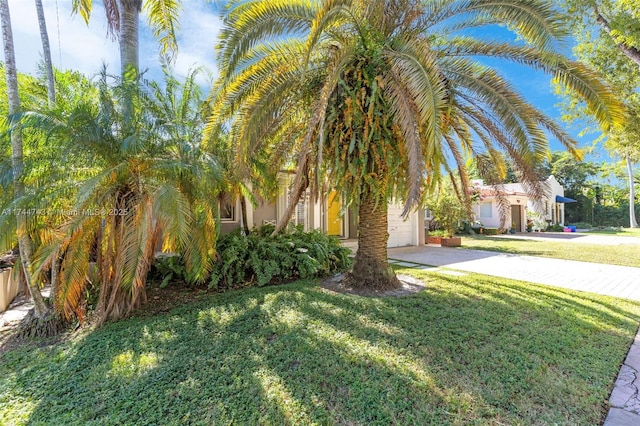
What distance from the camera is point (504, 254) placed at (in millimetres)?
12375

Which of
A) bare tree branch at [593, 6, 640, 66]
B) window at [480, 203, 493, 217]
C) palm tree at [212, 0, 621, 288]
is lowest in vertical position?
window at [480, 203, 493, 217]

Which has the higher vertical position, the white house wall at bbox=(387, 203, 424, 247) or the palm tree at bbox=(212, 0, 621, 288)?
the palm tree at bbox=(212, 0, 621, 288)

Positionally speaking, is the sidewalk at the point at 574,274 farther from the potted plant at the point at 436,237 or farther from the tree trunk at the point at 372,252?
the tree trunk at the point at 372,252

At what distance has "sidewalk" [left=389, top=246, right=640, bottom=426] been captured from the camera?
3.03 metres

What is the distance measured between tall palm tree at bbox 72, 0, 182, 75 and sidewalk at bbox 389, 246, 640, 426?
921 centimetres

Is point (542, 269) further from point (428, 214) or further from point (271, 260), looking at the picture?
point (428, 214)

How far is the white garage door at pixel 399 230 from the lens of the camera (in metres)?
14.1

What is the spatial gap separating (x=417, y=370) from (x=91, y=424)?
10.3 ft

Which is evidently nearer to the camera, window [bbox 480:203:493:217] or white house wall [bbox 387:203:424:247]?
white house wall [bbox 387:203:424:247]

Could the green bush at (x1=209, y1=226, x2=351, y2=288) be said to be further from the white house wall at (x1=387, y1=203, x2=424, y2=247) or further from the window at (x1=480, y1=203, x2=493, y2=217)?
the window at (x1=480, y1=203, x2=493, y2=217)

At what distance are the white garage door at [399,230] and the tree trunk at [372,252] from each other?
24.9ft

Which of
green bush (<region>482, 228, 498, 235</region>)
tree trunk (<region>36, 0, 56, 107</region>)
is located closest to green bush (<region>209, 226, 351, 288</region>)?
tree trunk (<region>36, 0, 56, 107</region>)

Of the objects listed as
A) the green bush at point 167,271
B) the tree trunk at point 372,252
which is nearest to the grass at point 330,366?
the tree trunk at point 372,252

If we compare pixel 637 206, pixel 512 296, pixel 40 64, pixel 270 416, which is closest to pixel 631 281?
pixel 512 296
